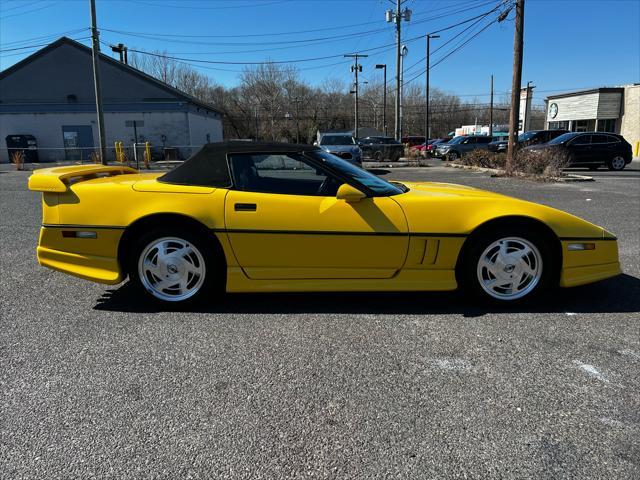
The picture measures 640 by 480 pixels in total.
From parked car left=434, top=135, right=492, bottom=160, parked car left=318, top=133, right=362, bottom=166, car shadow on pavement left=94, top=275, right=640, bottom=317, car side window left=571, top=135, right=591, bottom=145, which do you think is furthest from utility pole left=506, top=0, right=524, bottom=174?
car shadow on pavement left=94, top=275, right=640, bottom=317

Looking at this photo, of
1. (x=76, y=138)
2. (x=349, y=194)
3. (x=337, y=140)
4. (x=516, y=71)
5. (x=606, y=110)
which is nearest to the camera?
(x=349, y=194)

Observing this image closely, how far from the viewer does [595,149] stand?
19.1 meters

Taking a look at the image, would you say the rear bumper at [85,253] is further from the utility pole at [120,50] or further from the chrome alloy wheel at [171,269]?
the utility pole at [120,50]

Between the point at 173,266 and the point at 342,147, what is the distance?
46.0 feet

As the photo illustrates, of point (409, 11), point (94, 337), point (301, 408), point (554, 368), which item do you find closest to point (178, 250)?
point (94, 337)

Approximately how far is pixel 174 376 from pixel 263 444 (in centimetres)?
86

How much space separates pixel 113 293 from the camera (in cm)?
421

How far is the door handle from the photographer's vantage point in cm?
360

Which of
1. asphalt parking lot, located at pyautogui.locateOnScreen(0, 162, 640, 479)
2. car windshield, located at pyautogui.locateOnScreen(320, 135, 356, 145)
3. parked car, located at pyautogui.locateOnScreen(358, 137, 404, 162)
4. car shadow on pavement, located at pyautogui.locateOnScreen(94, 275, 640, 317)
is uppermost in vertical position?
car windshield, located at pyautogui.locateOnScreen(320, 135, 356, 145)

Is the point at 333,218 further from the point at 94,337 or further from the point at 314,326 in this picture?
the point at 94,337

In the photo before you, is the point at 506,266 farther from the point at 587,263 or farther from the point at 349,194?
the point at 349,194

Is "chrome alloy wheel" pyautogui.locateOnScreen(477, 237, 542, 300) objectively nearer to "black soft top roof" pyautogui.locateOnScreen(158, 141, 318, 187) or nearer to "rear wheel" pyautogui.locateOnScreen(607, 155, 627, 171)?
"black soft top roof" pyautogui.locateOnScreen(158, 141, 318, 187)

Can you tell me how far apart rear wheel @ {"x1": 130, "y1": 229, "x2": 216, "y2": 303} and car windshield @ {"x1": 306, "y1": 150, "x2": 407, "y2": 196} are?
3.85 feet

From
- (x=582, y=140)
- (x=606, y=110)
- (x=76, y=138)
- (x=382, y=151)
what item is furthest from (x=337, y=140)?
(x=606, y=110)
